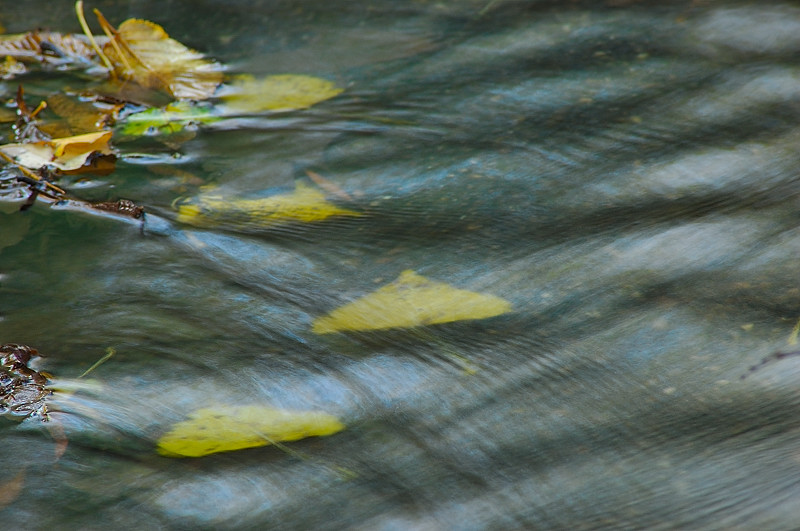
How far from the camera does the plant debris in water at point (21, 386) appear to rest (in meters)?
0.97

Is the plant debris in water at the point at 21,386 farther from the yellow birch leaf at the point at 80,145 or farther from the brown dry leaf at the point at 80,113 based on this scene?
the brown dry leaf at the point at 80,113

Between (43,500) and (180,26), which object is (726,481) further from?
(180,26)

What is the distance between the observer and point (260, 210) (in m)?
1.38

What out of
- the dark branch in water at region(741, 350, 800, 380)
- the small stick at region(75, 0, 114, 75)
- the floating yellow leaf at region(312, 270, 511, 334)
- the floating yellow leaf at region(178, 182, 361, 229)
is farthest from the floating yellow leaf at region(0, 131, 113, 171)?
the dark branch in water at region(741, 350, 800, 380)

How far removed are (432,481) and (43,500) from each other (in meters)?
0.42

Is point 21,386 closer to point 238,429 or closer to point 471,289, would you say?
point 238,429

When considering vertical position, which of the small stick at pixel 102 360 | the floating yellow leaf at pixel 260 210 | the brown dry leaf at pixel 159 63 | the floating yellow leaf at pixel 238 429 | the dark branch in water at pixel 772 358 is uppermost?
the brown dry leaf at pixel 159 63

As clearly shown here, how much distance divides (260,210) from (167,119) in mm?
468

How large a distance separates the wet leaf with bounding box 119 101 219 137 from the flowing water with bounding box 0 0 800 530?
0.06 metres

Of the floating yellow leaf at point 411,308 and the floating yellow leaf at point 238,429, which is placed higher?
the floating yellow leaf at point 411,308

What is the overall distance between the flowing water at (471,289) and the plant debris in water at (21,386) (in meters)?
0.02

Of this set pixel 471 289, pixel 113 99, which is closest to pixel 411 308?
pixel 471 289

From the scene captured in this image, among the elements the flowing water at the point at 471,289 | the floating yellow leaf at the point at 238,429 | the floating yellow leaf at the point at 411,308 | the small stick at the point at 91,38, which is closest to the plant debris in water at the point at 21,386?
the flowing water at the point at 471,289

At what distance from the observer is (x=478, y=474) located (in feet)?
2.84
